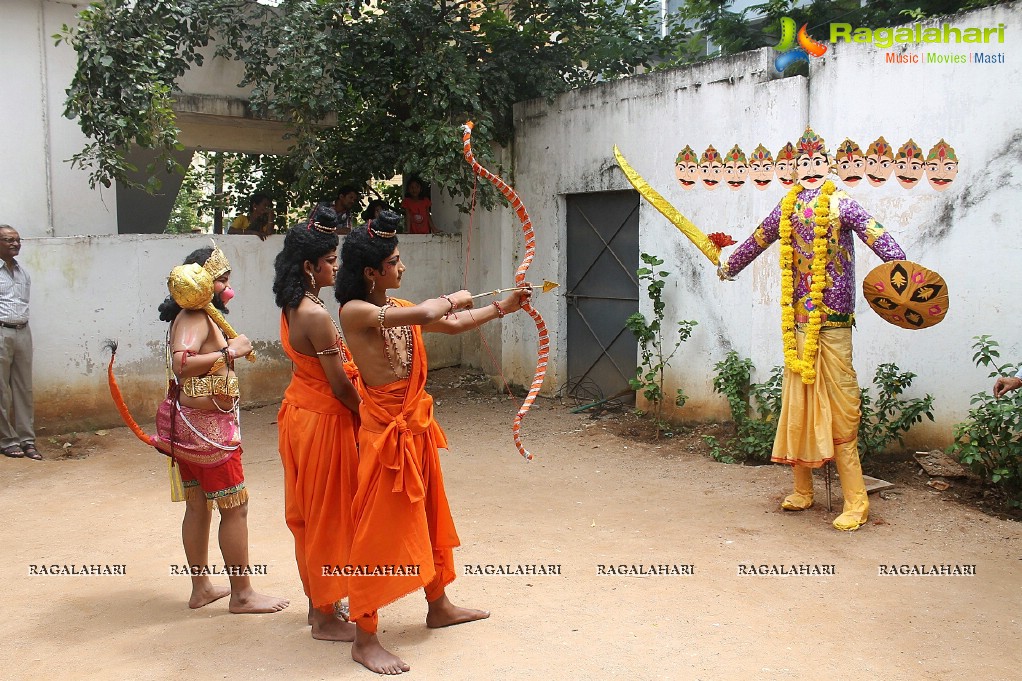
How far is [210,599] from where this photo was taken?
14.5ft

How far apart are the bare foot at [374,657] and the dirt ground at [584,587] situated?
0.04 metres

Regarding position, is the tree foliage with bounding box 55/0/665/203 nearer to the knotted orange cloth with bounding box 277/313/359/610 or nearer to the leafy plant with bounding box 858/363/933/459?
the leafy plant with bounding box 858/363/933/459

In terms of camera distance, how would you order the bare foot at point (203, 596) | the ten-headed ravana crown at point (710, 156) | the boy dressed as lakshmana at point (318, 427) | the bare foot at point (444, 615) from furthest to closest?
the ten-headed ravana crown at point (710, 156), the bare foot at point (203, 596), the bare foot at point (444, 615), the boy dressed as lakshmana at point (318, 427)

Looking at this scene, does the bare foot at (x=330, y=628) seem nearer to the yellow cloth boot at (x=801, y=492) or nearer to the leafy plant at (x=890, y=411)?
the yellow cloth boot at (x=801, y=492)

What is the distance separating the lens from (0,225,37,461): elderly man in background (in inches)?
287

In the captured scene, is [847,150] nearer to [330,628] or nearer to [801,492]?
[801,492]

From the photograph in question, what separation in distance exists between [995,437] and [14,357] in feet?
23.4

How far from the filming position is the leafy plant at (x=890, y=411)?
20.1 feet

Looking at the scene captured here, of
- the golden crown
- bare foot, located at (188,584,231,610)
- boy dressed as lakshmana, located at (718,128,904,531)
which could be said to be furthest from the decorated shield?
bare foot, located at (188,584,231,610)

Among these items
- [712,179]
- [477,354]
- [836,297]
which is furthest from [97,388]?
[836,297]

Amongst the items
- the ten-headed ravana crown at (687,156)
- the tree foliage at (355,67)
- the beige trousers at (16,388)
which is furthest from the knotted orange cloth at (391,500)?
the tree foliage at (355,67)

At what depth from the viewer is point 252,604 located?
4258 millimetres

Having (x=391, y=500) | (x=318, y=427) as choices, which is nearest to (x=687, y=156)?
(x=318, y=427)

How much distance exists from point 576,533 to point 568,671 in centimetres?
189
